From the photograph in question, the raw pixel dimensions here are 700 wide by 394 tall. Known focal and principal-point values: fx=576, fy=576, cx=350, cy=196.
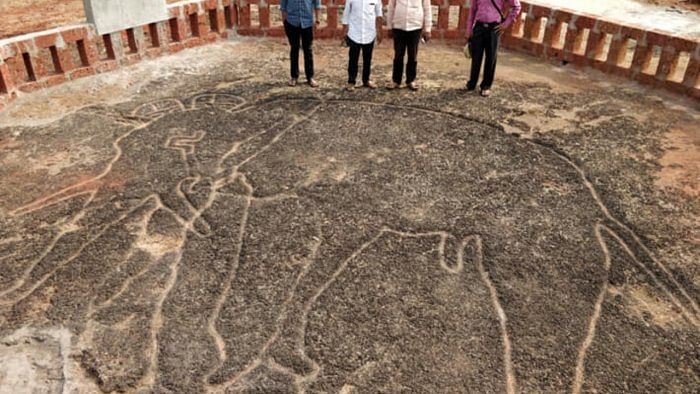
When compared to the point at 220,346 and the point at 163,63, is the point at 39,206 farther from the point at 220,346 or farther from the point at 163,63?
the point at 163,63

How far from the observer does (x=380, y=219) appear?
5.04 m

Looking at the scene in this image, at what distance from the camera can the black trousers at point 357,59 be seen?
7.44m

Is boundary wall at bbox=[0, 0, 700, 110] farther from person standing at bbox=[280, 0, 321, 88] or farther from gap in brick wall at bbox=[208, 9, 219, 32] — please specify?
person standing at bbox=[280, 0, 321, 88]

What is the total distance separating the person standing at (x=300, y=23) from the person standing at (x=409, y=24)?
0.99 metres

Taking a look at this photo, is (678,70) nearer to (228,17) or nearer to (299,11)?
(299,11)

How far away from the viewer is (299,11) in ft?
23.9

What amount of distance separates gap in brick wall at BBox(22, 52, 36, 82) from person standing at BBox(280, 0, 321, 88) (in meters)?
3.31

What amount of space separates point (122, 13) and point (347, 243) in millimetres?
5615

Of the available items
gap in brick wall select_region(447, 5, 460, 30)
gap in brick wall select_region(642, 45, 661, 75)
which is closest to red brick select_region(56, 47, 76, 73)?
gap in brick wall select_region(447, 5, 460, 30)

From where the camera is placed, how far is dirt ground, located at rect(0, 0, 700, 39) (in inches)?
416

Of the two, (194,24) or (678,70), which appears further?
(194,24)

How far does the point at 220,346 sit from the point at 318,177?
89.0 inches

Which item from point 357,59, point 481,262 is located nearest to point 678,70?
point 357,59

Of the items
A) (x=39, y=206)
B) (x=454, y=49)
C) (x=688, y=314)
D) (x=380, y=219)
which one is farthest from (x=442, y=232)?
(x=454, y=49)
